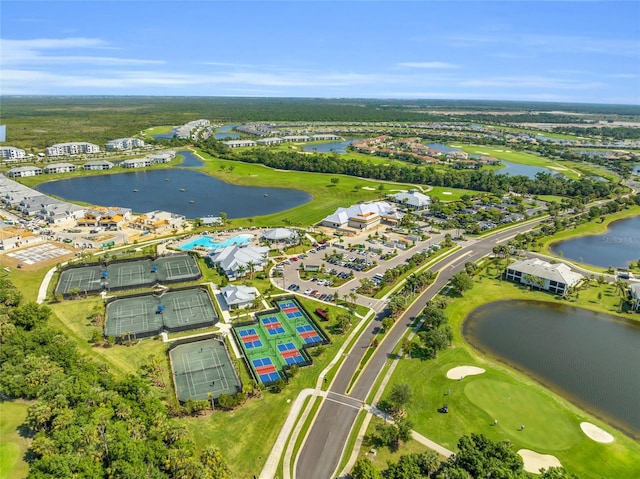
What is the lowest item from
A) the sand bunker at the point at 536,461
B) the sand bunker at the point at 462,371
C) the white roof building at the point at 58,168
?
the sand bunker at the point at 536,461

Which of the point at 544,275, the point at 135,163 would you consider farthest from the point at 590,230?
the point at 135,163

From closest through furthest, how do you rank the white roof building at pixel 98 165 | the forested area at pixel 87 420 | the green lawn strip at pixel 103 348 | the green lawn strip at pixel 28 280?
the forested area at pixel 87 420 → the green lawn strip at pixel 103 348 → the green lawn strip at pixel 28 280 → the white roof building at pixel 98 165

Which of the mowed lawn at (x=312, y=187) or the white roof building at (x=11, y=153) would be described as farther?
the white roof building at (x=11, y=153)

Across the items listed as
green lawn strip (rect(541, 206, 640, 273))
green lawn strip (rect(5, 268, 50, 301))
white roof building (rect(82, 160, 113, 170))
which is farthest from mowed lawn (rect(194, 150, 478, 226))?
green lawn strip (rect(5, 268, 50, 301))

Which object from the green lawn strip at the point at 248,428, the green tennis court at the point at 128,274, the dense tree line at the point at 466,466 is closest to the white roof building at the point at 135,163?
the green tennis court at the point at 128,274

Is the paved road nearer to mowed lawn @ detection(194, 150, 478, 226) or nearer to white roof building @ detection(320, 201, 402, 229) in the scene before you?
white roof building @ detection(320, 201, 402, 229)

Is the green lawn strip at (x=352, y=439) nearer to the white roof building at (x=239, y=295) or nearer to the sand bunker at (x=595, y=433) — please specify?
the sand bunker at (x=595, y=433)

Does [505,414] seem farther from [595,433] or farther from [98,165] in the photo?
[98,165]
